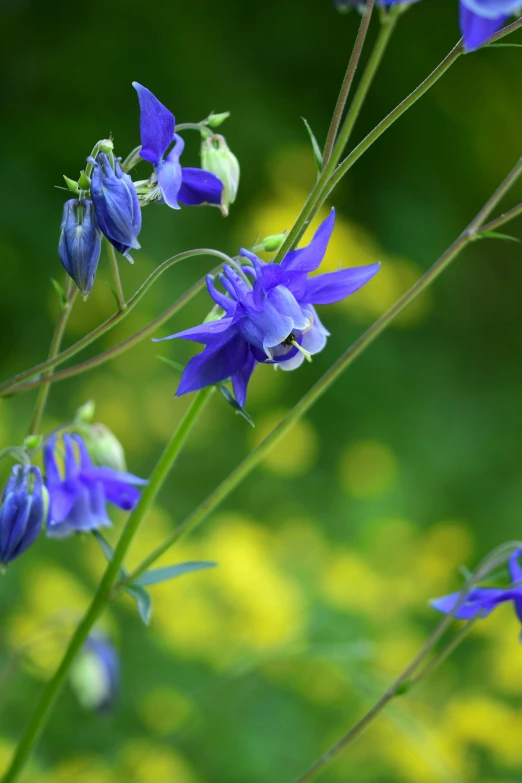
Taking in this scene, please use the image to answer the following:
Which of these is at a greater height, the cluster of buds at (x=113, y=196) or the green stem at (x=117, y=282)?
the cluster of buds at (x=113, y=196)

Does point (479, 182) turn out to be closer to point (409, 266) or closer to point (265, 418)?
point (409, 266)

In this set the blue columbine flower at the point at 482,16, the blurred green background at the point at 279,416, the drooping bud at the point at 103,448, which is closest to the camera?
the blue columbine flower at the point at 482,16

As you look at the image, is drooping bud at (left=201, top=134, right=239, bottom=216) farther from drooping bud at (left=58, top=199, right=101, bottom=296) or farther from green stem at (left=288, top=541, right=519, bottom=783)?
green stem at (left=288, top=541, right=519, bottom=783)

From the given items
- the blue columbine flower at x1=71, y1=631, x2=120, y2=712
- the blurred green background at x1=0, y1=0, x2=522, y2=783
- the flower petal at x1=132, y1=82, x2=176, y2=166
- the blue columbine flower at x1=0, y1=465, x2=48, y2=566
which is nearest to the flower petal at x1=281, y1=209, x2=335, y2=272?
the flower petal at x1=132, y1=82, x2=176, y2=166

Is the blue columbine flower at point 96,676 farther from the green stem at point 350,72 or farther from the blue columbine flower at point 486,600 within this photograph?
the green stem at point 350,72

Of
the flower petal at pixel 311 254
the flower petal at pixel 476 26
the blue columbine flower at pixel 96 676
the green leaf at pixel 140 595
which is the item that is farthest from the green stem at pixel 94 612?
the blue columbine flower at pixel 96 676

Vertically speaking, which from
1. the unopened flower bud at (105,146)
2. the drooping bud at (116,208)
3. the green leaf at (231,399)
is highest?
the unopened flower bud at (105,146)

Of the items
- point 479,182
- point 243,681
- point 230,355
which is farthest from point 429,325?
point 230,355
